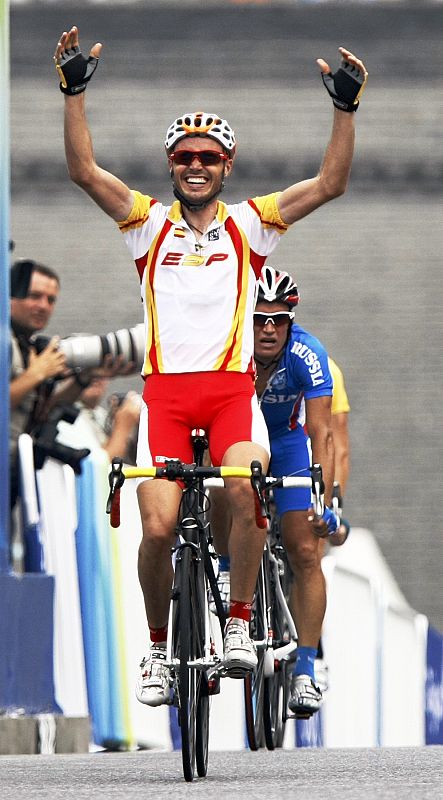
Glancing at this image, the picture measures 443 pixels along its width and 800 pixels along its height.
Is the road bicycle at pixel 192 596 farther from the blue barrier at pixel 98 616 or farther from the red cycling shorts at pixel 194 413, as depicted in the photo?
the blue barrier at pixel 98 616

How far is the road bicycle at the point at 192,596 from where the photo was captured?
6.87 m

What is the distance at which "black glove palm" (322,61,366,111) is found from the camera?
24.7ft

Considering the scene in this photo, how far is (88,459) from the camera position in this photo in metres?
10.2

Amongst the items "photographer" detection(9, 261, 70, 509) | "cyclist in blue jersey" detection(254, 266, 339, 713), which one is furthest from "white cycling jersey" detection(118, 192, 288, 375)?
"photographer" detection(9, 261, 70, 509)

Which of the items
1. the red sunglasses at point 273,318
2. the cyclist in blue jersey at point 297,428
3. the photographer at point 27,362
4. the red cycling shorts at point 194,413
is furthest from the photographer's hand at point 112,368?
the red cycling shorts at point 194,413

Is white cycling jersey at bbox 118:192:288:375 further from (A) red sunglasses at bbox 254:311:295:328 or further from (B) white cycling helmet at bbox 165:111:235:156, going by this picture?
(A) red sunglasses at bbox 254:311:295:328

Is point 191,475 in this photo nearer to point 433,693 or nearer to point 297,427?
point 297,427

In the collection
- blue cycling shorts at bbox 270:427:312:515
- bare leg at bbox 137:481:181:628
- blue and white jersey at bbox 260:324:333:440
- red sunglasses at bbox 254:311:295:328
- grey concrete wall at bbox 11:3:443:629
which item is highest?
grey concrete wall at bbox 11:3:443:629

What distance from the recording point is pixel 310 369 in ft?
31.0

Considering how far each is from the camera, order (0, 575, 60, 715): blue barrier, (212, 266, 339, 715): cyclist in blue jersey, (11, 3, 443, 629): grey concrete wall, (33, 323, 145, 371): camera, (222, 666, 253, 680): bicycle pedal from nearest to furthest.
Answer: (222, 666, 253, 680): bicycle pedal < (0, 575, 60, 715): blue barrier < (212, 266, 339, 715): cyclist in blue jersey < (33, 323, 145, 371): camera < (11, 3, 443, 629): grey concrete wall

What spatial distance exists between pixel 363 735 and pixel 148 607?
6264 millimetres

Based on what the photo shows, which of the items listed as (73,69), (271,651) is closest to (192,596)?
(73,69)

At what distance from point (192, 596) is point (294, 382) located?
8.61ft

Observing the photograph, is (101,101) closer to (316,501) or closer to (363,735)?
(363,735)
